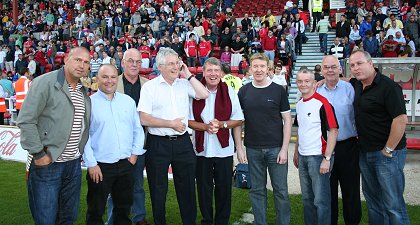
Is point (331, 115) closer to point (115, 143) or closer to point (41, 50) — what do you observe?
point (115, 143)

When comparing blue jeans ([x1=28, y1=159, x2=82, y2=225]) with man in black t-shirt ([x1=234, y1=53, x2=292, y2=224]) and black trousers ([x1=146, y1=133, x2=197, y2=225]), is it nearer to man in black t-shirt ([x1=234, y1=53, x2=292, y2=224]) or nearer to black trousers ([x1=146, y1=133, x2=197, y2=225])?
black trousers ([x1=146, y1=133, x2=197, y2=225])

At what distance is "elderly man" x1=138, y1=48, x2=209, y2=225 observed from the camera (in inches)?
189

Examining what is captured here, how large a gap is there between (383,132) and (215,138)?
1.67 metres

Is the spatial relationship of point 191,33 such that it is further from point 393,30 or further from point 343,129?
point 343,129

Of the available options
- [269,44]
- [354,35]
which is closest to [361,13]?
[354,35]

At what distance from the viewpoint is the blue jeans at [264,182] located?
16.2 feet

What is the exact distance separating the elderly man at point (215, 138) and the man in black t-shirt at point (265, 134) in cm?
18

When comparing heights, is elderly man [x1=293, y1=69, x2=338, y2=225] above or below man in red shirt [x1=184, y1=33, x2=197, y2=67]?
below

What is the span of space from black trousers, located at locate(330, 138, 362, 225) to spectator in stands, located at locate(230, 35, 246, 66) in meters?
13.1

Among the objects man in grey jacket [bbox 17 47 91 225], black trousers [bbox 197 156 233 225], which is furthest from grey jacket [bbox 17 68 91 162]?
black trousers [bbox 197 156 233 225]

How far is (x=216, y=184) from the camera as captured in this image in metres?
5.05

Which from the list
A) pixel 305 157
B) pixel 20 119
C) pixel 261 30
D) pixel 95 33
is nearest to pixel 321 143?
pixel 305 157

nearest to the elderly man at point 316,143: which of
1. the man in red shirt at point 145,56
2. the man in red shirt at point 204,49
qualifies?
the man in red shirt at point 204,49

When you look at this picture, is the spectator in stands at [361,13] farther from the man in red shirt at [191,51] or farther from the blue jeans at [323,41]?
the man in red shirt at [191,51]
